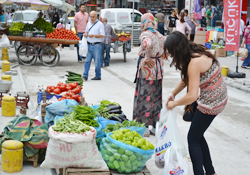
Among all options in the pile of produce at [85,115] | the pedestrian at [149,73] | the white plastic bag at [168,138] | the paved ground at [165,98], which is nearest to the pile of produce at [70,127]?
the pile of produce at [85,115]

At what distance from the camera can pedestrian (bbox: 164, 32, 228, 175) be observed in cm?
348

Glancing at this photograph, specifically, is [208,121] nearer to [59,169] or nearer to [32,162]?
[59,169]

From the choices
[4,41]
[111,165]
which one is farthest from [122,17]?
[111,165]

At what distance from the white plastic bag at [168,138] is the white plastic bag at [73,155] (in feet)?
2.09

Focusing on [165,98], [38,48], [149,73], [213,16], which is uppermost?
[213,16]

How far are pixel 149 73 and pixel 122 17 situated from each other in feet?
53.3

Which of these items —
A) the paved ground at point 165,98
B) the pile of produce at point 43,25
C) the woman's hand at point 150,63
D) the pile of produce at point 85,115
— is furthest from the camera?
the pile of produce at point 43,25

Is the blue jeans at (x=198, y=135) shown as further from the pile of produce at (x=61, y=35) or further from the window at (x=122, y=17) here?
the window at (x=122, y=17)

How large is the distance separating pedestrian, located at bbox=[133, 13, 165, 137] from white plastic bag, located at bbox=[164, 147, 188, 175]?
83.9 inches

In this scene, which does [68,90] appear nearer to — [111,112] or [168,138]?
[111,112]

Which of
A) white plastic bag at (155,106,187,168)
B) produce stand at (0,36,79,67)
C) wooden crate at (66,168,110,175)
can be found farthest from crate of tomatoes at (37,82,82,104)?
produce stand at (0,36,79,67)

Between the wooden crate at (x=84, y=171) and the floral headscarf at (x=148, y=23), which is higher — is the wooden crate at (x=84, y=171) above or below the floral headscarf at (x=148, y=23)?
below

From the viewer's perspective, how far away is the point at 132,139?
4.07 meters

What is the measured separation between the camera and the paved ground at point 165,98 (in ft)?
16.4
